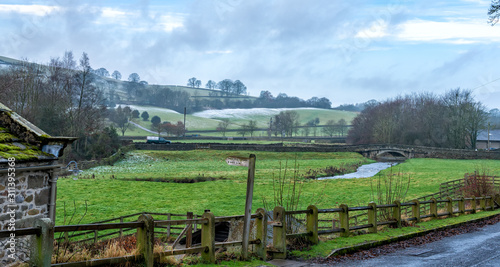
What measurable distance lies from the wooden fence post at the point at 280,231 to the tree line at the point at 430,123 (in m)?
91.7

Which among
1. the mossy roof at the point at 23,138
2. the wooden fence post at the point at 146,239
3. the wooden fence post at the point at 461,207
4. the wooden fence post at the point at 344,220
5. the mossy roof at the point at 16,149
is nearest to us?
the wooden fence post at the point at 146,239

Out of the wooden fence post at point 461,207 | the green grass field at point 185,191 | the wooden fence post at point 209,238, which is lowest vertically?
the green grass field at point 185,191

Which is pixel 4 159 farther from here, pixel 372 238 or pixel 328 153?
pixel 328 153

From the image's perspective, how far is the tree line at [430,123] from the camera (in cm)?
9494

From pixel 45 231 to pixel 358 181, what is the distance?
4399 centimetres

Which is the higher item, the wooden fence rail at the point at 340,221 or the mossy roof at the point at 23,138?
the mossy roof at the point at 23,138

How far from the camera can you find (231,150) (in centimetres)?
8325

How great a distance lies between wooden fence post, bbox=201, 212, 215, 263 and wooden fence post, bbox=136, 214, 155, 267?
1.49 meters

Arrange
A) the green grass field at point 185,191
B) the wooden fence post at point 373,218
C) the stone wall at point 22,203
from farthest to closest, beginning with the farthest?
the green grass field at point 185,191
the wooden fence post at point 373,218
the stone wall at point 22,203

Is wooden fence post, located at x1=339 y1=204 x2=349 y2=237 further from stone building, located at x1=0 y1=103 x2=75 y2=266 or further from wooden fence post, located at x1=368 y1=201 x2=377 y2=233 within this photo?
stone building, located at x1=0 y1=103 x2=75 y2=266

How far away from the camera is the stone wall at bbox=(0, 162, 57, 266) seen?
1198 centimetres

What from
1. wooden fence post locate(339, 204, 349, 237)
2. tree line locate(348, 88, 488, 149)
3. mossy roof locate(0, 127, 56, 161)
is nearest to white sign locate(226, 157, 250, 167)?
wooden fence post locate(339, 204, 349, 237)

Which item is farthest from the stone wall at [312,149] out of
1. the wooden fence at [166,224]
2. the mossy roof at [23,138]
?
the wooden fence at [166,224]

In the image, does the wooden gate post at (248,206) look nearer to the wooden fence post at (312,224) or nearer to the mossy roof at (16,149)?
the wooden fence post at (312,224)
